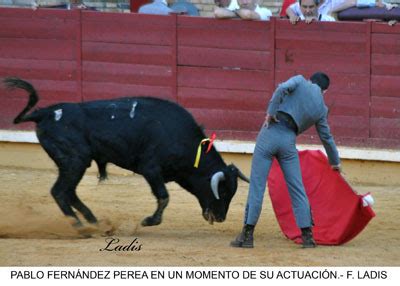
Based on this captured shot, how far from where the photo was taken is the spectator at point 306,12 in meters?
12.1

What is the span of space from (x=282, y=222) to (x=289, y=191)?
0.60 m

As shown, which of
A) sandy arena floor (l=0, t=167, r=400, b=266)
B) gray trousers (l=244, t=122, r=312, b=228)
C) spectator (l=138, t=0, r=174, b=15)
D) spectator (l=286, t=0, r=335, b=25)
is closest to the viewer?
sandy arena floor (l=0, t=167, r=400, b=266)

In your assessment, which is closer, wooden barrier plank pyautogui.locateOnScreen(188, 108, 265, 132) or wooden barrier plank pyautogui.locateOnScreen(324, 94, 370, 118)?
wooden barrier plank pyautogui.locateOnScreen(324, 94, 370, 118)

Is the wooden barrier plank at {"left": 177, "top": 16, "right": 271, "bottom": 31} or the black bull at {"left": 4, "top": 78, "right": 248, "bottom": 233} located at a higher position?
the wooden barrier plank at {"left": 177, "top": 16, "right": 271, "bottom": 31}

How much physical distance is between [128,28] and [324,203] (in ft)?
14.0

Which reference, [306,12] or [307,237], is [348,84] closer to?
[306,12]

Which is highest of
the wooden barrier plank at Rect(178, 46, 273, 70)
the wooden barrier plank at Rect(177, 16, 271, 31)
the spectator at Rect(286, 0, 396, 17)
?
the spectator at Rect(286, 0, 396, 17)

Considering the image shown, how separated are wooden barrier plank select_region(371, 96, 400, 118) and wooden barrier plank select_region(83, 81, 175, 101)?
2.06 meters

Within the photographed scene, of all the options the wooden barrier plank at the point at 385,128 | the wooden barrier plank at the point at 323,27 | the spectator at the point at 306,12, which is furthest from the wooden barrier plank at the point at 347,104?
the spectator at the point at 306,12

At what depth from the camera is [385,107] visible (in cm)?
1228

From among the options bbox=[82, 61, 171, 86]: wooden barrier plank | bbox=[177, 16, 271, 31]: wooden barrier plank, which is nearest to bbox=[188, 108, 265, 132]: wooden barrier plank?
bbox=[82, 61, 171, 86]: wooden barrier plank

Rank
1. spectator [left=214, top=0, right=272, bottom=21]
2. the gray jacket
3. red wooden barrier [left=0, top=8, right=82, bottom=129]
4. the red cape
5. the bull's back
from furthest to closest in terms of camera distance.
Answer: red wooden barrier [left=0, top=8, right=82, bottom=129] < spectator [left=214, top=0, right=272, bottom=21] < the bull's back < the red cape < the gray jacket

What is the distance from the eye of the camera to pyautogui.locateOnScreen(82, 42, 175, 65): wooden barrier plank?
12914 mm

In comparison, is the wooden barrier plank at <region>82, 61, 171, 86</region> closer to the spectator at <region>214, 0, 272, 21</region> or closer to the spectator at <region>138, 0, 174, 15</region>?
the spectator at <region>138, 0, 174, 15</region>
